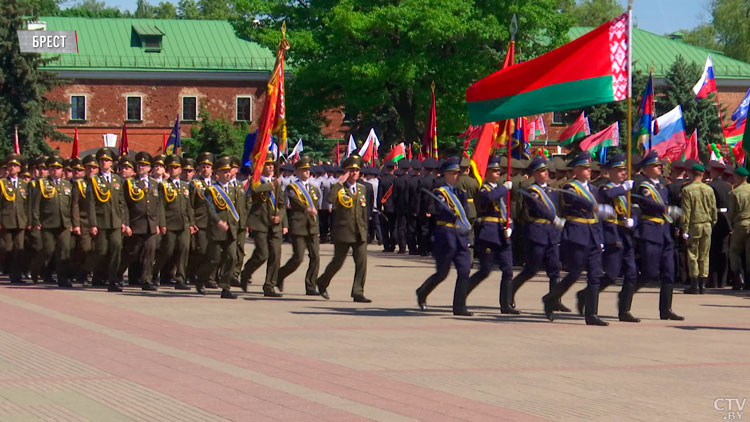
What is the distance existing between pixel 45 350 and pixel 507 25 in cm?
4192

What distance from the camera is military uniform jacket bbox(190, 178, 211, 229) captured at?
60.1 feet

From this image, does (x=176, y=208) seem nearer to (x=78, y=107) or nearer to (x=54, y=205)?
(x=54, y=205)

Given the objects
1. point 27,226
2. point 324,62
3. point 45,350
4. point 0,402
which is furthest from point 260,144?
point 324,62

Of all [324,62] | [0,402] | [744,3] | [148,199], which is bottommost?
[0,402]

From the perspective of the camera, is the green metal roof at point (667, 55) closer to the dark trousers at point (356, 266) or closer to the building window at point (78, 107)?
the building window at point (78, 107)

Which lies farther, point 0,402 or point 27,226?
point 27,226

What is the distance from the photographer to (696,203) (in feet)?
61.9

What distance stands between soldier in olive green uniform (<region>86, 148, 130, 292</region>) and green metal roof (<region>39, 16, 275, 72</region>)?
56496 millimetres

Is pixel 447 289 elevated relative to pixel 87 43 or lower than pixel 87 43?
lower

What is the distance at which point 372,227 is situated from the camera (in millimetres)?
33281

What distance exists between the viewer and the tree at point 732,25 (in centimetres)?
7169

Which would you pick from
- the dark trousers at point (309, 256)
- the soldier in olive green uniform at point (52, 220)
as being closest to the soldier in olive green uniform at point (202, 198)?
the dark trousers at point (309, 256)

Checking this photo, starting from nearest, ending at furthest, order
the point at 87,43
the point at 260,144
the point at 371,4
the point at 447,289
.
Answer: the point at 260,144, the point at 447,289, the point at 371,4, the point at 87,43

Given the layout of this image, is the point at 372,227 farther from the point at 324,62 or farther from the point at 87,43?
the point at 87,43
